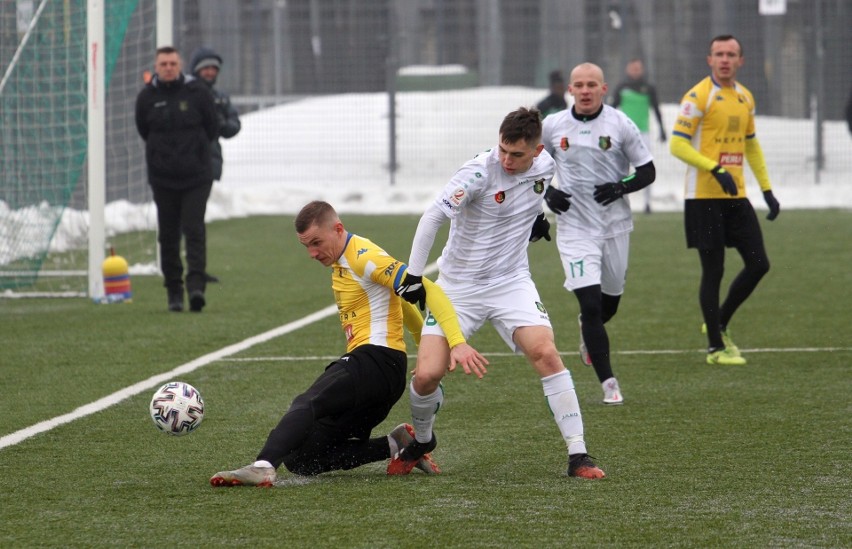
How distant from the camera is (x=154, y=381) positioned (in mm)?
8531

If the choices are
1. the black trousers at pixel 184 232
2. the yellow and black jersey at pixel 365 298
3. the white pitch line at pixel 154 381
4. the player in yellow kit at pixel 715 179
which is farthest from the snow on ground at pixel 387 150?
the yellow and black jersey at pixel 365 298

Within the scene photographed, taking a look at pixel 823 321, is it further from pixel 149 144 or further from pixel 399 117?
pixel 399 117

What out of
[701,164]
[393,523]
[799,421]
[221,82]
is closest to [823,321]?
[701,164]

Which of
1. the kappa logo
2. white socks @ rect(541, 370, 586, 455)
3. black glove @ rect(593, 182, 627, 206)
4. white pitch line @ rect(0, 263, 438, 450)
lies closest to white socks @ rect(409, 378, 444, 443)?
white socks @ rect(541, 370, 586, 455)

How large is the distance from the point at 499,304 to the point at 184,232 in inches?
246

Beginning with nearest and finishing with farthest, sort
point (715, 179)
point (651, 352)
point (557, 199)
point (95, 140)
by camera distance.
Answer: point (557, 199) < point (715, 179) < point (651, 352) < point (95, 140)

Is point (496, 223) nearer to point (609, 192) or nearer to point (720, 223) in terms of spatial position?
point (609, 192)

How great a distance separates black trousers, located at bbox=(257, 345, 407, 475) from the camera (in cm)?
584

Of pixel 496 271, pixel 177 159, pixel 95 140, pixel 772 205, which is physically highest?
pixel 95 140

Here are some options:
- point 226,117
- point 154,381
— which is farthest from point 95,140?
point 154,381

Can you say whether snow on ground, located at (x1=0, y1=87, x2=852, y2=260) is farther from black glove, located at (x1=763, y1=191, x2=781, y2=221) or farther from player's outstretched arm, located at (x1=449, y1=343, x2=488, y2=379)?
player's outstretched arm, located at (x1=449, y1=343, x2=488, y2=379)

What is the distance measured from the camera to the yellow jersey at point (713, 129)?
9211 millimetres

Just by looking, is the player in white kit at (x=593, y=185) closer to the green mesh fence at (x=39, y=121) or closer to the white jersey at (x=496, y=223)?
the white jersey at (x=496, y=223)

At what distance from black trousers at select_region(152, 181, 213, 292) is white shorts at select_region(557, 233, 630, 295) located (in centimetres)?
468
